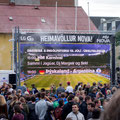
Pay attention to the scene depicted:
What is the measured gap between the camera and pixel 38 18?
144 ft

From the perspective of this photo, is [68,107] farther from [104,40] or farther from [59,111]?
[104,40]

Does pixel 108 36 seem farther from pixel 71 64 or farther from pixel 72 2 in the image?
pixel 72 2

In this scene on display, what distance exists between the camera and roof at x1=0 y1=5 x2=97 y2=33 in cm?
4212

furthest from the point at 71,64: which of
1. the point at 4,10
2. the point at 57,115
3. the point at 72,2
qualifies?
the point at 72,2

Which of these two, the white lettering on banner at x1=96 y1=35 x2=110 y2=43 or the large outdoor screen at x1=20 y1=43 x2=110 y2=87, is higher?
the white lettering on banner at x1=96 y1=35 x2=110 y2=43

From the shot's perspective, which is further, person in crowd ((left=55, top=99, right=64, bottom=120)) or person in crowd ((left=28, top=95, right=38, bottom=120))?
person in crowd ((left=55, top=99, right=64, bottom=120))

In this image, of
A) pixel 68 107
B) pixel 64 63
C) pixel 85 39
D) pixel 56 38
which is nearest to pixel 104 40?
pixel 85 39

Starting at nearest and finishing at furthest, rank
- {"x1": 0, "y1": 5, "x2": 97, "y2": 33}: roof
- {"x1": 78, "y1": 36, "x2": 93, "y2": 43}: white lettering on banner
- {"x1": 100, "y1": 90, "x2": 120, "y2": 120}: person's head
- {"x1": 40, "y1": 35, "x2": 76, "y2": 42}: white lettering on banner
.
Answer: {"x1": 100, "y1": 90, "x2": 120, "y2": 120}: person's head → {"x1": 40, "y1": 35, "x2": 76, "y2": 42}: white lettering on banner → {"x1": 78, "y1": 36, "x2": 93, "y2": 43}: white lettering on banner → {"x1": 0, "y1": 5, "x2": 97, "y2": 33}: roof

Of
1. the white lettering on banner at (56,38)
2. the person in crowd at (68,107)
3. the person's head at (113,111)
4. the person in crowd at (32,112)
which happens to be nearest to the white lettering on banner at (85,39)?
the white lettering on banner at (56,38)

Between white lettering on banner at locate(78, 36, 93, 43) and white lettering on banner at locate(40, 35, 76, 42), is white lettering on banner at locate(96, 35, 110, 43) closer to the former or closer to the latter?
white lettering on banner at locate(78, 36, 93, 43)

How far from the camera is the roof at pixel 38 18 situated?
1658 inches

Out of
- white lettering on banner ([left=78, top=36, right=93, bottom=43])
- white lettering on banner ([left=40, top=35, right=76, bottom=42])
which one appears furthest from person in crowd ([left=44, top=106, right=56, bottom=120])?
white lettering on banner ([left=78, top=36, right=93, bottom=43])

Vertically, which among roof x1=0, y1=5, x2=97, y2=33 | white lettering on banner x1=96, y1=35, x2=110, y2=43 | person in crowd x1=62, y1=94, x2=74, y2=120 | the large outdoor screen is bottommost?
person in crowd x1=62, y1=94, x2=74, y2=120

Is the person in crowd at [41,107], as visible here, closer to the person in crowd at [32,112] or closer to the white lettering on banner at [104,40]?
the person in crowd at [32,112]
